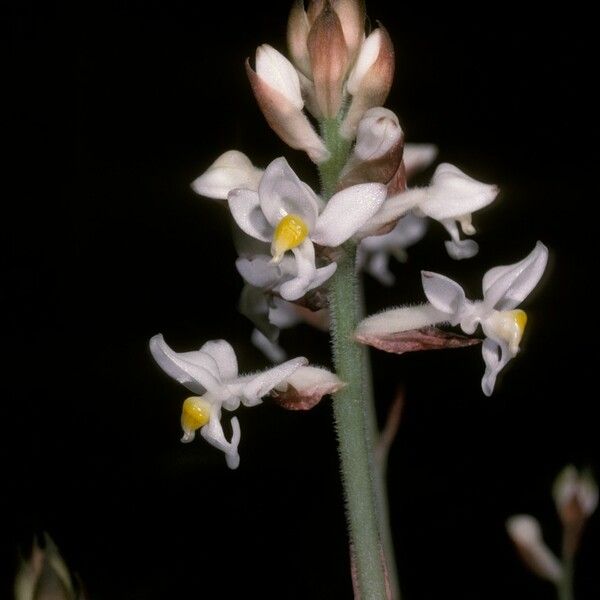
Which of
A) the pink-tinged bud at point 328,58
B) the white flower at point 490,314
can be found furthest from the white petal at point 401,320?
the pink-tinged bud at point 328,58

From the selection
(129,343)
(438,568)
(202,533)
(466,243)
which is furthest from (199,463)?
(466,243)

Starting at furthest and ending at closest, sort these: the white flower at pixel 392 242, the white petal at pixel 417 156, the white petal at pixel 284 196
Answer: the white flower at pixel 392 242 → the white petal at pixel 417 156 → the white petal at pixel 284 196

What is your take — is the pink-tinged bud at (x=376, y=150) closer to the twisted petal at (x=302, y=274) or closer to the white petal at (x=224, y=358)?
the twisted petal at (x=302, y=274)

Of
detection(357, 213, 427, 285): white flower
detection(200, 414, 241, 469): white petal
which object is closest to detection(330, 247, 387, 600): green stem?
detection(200, 414, 241, 469): white petal

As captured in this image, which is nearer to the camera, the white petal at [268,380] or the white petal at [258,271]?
the white petal at [268,380]

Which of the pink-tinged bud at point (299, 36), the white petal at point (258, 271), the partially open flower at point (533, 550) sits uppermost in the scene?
the pink-tinged bud at point (299, 36)

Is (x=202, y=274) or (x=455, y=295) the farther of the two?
(x=202, y=274)

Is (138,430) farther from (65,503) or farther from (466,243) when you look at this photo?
(466,243)

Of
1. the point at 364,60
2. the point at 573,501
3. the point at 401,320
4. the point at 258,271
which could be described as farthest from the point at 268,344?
the point at 573,501
